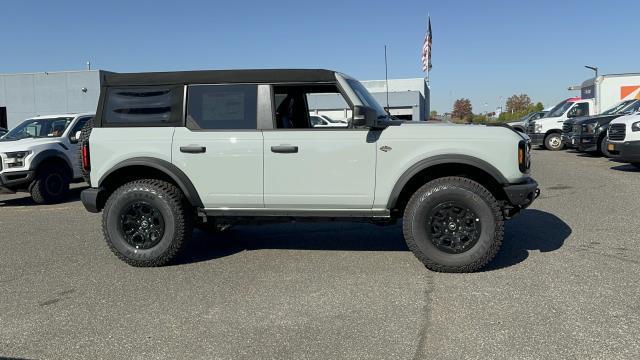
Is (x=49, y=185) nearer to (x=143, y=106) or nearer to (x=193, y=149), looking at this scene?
(x=143, y=106)

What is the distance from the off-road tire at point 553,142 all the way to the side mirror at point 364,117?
17619 mm

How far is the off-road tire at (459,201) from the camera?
15.0 feet

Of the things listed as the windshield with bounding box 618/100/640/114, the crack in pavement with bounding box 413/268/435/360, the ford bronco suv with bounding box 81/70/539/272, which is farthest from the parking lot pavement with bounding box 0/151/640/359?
the windshield with bounding box 618/100/640/114

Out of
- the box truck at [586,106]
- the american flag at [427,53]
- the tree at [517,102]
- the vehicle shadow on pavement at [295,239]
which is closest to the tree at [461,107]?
the tree at [517,102]

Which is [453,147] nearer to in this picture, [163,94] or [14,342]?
[163,94]

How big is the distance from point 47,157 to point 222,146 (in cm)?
644

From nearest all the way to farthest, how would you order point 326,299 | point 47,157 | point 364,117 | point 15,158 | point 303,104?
point 326,299
point 364,117
point 303,104
point 15,158
point 47,157

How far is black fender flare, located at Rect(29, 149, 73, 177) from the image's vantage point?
9.44 meters

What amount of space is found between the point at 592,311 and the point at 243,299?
8.74ft

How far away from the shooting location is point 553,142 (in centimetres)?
1995

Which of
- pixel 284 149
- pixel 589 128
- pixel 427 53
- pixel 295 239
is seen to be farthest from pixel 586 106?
pixel 427 53

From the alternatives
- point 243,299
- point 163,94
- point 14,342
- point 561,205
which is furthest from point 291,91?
point 561,205

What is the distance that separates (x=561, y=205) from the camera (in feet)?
25.8

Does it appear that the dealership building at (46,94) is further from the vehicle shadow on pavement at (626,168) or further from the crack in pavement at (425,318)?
the crack in pavement at (425,318)
